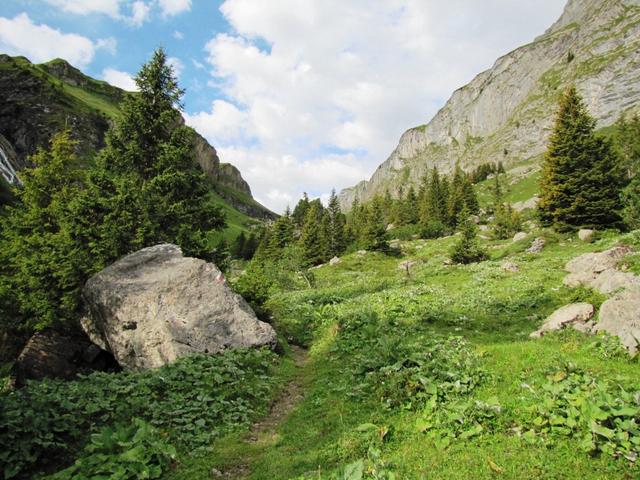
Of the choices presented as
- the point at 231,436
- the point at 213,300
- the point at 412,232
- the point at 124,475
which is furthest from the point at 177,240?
the point at 412,232

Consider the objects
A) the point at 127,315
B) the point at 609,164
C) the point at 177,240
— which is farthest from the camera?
the point at 609,164

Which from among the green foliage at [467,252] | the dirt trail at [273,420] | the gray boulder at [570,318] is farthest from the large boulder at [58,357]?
the green foliage at [467,252]

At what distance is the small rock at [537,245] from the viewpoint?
3263cm

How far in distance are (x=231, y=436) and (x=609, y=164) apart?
39.7 meters

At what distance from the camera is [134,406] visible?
9680 mm

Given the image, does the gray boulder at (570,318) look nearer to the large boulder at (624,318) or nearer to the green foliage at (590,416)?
the large boulder at (624,318)

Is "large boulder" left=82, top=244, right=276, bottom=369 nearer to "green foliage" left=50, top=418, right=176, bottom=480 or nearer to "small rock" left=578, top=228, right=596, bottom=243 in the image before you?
"green foliage" left=50, top=418, right=176, bottom=480

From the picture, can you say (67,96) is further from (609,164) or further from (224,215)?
(609,164)

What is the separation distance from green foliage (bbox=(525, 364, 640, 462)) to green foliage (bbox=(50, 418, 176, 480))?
724 centimetres

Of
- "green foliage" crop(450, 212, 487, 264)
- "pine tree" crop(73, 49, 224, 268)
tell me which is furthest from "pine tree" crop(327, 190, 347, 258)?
"pine tree" crop(73, 49, 224, 268)

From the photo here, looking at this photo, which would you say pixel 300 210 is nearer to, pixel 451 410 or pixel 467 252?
pixel 467 252

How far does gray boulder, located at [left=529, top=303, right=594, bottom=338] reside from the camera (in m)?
12.7

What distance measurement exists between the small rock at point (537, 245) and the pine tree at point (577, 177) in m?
2.31

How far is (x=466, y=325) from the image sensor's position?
16.2 meters
